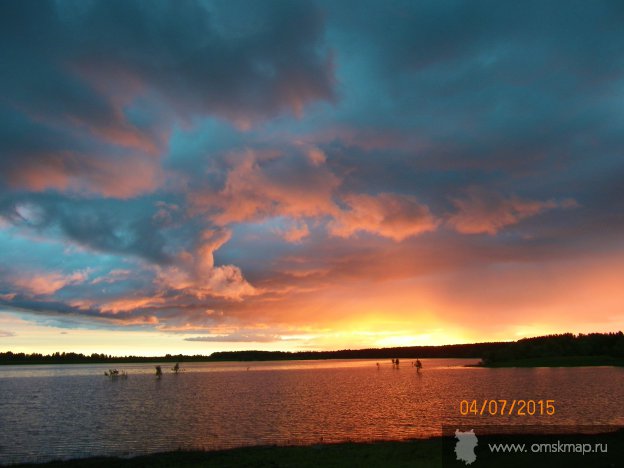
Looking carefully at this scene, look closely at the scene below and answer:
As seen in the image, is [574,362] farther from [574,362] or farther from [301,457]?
[301,457]

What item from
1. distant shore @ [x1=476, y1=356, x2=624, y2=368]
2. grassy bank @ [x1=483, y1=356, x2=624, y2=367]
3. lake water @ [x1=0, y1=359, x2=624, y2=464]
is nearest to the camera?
lake water @ [x1=0, y1=359, x2=624, y2=464]

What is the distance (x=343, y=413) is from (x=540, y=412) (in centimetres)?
Answer: 2528

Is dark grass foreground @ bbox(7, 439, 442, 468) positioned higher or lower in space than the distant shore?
higher

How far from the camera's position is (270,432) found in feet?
166

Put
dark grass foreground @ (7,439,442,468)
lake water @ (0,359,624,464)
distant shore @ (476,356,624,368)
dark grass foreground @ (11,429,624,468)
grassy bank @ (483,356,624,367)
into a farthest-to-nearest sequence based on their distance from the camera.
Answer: grassy bank @ (483,356,624,367) → distant shore @ (476,356,624,368) → lake water @ (0,359,624,464) → dark grass foreground @ (7,439,442,468) → dark grass foreground @ (11,429,624,468)

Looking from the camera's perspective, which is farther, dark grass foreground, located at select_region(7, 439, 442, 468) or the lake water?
the lake water

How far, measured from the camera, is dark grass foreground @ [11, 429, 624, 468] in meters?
28.3

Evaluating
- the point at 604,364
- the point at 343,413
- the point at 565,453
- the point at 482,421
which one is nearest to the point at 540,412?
the point at 482,421

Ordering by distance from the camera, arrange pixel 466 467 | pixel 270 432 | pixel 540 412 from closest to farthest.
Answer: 1. pixel 466 467
2. pixel 270 432
3. pixel 540 412

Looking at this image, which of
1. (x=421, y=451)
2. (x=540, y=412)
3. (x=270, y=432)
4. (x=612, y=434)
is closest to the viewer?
(x=421, y=451)

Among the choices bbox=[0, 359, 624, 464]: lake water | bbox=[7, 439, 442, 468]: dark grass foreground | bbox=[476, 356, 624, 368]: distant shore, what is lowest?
bbox=[476, 356, 624, 368]: distant shore

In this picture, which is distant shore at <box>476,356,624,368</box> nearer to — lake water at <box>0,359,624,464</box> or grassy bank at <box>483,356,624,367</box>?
grassy bank at <box>483,356,624,367</box>

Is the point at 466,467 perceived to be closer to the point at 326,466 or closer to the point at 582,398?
the point at 326,466

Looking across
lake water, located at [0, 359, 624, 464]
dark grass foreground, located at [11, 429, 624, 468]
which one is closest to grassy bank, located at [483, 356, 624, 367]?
lake water, located at [0, 359, 624, 464]
